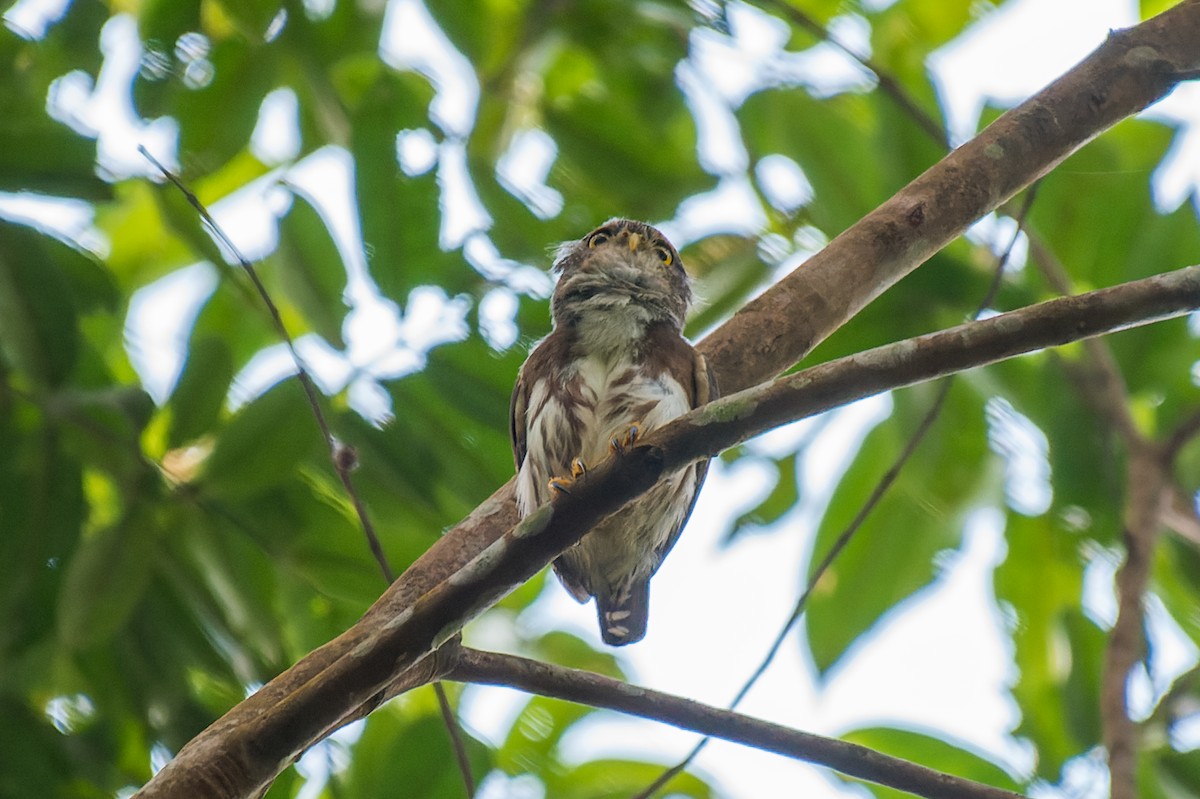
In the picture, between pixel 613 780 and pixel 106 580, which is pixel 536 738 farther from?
pixel 106 580

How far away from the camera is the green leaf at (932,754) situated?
3.27 m

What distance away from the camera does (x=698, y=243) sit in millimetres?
3992

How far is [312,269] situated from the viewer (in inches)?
123

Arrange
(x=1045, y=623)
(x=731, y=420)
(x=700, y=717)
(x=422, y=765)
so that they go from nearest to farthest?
(x=731, y=420) → (x=700, y=717) → (x=422, y=765) → (x=1045, y=623)

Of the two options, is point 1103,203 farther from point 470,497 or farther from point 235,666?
point 235,666

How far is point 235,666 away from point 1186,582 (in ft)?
9.23

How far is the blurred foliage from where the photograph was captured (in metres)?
2.96

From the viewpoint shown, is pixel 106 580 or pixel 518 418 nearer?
pixel 106 580

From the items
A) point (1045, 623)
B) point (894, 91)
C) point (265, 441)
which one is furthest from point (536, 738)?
point (894, 91)

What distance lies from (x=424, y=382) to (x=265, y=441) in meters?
0.40

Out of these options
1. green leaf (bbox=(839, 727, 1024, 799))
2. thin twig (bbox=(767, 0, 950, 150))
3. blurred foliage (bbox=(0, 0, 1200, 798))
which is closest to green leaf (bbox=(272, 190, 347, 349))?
blurred foliage (bbox=(0, 0, 1200, 798))

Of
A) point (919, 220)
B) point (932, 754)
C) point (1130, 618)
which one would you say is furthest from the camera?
point (932, 754)

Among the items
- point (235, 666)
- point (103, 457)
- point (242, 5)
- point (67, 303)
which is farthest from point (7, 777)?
point (242, 5)

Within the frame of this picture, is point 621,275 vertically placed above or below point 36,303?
above
